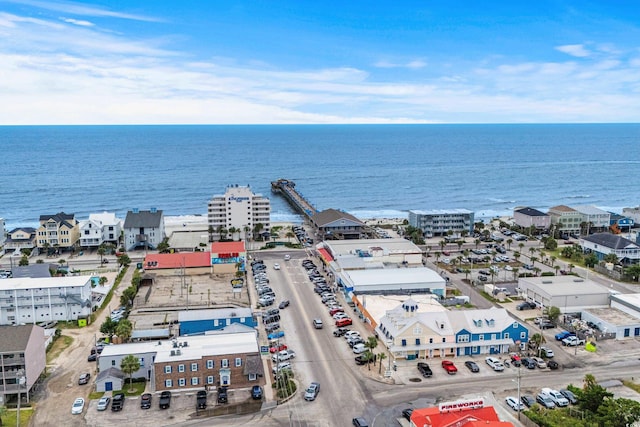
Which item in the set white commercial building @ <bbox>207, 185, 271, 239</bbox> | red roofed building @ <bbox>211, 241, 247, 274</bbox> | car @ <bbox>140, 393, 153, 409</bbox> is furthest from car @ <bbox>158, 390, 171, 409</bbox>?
white commercial building @ <bbox>207, 185, 271, 239</bbox>

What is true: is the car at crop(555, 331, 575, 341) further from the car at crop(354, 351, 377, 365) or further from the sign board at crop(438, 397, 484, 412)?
the sign board at crop(438, 397, 484, 412)

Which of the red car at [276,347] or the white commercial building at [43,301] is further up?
the white commercial building at [43,301]

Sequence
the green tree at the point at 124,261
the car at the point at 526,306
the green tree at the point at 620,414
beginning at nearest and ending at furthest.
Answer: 1. the green tree at the point at 620,414
2. the car at the point at 526,306
3. the green tree at the point at 124,261

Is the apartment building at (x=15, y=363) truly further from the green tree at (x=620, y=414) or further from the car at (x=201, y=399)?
the green tree at (x=620, y=414)

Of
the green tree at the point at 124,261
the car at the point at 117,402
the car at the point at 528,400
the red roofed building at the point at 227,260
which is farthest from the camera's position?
the green tree at the point at 124,261

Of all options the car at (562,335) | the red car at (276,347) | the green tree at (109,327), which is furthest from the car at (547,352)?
the green tree at (109,327)

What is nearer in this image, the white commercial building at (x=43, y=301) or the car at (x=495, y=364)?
the car at (x=495, y=364)
